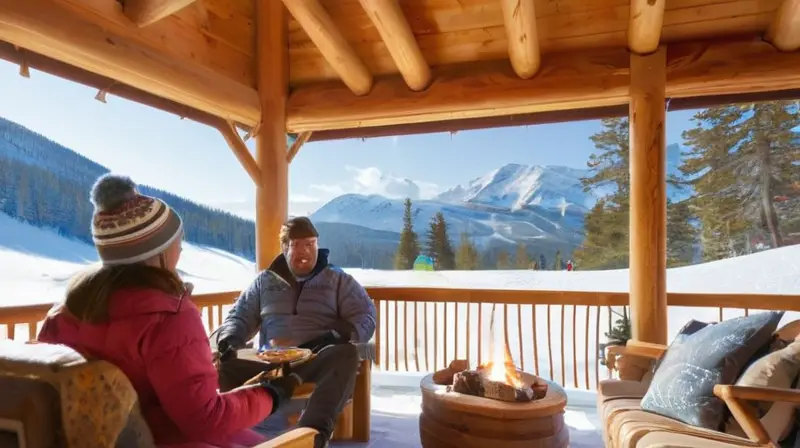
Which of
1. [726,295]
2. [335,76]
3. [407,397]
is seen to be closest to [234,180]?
[335,76]

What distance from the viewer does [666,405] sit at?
2.15 m

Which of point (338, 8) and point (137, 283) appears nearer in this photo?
point (137, 283)

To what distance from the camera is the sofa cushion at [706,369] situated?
203cm

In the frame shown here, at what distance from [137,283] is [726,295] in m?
3.75

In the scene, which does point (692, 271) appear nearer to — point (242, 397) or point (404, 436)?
point (404, 436)

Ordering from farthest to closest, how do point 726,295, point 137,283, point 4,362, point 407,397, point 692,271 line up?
point 692,271 → point 407,397 → point 726,295 → point 137,283 → point 4,362

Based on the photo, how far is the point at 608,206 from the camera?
8.60 meters

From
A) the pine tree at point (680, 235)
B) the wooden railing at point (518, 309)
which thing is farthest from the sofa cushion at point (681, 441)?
the pine tree at point (680, 235)

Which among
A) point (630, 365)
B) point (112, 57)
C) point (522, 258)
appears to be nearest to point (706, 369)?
point (630, 365)

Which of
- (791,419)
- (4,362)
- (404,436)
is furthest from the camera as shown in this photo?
(404,436)

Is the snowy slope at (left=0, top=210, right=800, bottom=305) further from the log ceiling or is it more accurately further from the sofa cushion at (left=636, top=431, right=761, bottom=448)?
the sofa cushion at (left=636, top=431, right=761, bottom=448)

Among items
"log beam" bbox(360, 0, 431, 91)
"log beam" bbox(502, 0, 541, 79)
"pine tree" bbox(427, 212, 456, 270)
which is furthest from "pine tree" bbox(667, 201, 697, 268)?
"log beam" bbox(360, 0, 431, 91)

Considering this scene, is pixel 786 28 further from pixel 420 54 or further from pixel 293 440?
pixel 293 440

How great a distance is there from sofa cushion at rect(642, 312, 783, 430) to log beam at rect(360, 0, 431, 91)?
8.52 feet
